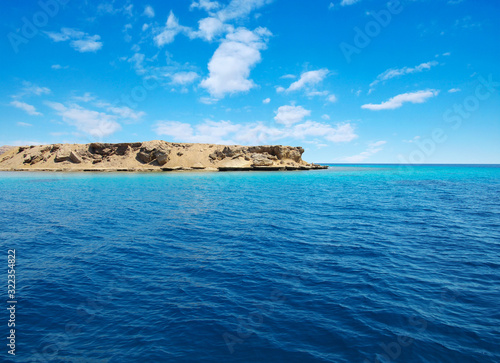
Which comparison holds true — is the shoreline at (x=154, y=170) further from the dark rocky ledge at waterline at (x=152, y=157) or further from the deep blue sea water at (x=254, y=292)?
the deep blue sea water at (x=254, y=292)

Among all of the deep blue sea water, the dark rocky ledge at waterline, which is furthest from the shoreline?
the deep blue sea water

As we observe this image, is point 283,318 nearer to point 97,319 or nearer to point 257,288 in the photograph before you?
point 257,288

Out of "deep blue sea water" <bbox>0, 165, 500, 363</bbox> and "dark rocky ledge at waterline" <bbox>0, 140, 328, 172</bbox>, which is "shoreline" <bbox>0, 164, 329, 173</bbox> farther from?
"deep blue sea water" <bbox>0, 165, 500, 363</bbox>

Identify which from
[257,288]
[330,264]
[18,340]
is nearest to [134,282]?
[18,340]

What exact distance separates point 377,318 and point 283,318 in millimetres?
2824

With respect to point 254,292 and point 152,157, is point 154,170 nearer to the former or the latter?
point 152,157

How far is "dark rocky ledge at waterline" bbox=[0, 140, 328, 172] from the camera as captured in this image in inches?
4345

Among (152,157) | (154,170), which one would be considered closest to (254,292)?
(154,170)

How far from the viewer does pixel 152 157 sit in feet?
370

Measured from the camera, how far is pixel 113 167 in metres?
110

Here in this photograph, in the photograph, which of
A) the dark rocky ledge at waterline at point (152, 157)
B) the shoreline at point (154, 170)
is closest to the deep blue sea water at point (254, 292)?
the shoreline at point (154, 170)

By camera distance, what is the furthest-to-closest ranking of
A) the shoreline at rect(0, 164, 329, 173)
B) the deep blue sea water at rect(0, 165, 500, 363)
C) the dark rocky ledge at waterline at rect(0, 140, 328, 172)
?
the dark rocky ledge at waterline at rect(0, 140, 328, 172) → the shoreline at rect(0, 164, 329, 173) → the deep blue sea water at rect(0, 165, 500, 363)

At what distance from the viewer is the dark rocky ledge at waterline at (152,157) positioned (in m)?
110

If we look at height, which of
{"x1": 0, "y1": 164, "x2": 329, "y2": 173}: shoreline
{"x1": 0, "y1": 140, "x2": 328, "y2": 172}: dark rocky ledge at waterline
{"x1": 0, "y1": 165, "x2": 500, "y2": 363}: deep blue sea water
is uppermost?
{"x1": 0, "y1": 140, "x2": 328, "y2": 172}: dark rocky ledge at waterline
